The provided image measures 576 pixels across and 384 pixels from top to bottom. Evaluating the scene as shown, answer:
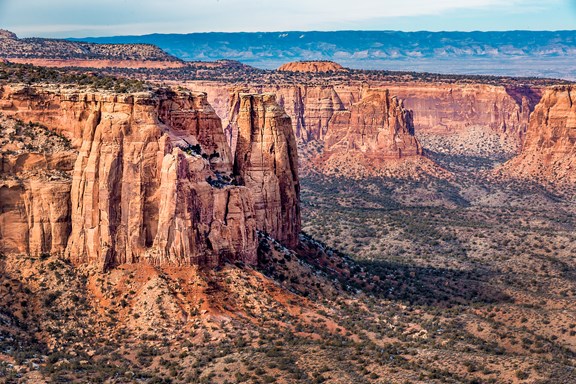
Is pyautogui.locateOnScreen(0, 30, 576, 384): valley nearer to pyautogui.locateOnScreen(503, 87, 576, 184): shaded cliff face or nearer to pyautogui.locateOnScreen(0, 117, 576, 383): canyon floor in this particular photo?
pyautogui.locateOnScreen(0, 117, 576, 383): canyon floor

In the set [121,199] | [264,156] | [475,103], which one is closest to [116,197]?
[121,199]

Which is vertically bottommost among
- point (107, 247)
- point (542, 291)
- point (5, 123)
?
point (542, 291)

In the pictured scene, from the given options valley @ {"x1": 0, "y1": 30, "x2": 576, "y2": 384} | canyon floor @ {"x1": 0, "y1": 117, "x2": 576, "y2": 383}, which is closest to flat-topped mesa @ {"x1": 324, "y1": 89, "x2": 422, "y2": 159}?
canyon floor @ {"x1": 0, "y1": 117, "x2": 576, "y2": 383}

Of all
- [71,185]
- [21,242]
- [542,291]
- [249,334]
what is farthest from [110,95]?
[542,291]

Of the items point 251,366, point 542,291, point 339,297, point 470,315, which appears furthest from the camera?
point 542,291

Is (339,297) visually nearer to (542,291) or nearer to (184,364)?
(184,364)

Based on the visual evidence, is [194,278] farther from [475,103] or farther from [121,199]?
[475,103]
